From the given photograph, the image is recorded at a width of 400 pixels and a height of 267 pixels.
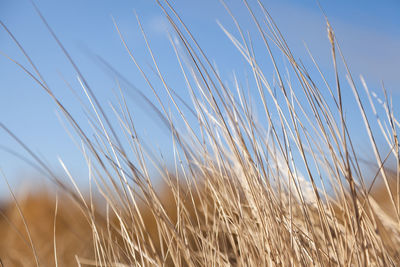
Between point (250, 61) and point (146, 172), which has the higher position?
point (250, 61)

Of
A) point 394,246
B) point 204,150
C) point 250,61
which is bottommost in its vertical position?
point 394,246

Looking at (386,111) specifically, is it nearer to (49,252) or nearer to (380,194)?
(49,252)

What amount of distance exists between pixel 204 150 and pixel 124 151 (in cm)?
21

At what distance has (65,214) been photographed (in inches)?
82.3

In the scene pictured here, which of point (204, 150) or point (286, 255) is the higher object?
point (204, 150)

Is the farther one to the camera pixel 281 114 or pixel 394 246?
pixel 394 246

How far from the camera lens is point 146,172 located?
0.77 metres

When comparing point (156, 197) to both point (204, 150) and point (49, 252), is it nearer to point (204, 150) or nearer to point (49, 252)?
point (204, 150)

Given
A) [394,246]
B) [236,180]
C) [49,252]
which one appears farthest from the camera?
[49,252]

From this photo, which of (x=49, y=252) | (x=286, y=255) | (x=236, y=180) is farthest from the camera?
(x=49, y=252)

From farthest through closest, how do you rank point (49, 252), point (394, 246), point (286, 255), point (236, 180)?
1. point (49, 252)
2. point (394, 246)
3. point (236, 180)
4. point (286, 255)

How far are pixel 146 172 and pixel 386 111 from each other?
48 cm

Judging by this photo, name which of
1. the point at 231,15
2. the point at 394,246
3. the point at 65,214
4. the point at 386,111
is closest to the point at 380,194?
the point at 394,246

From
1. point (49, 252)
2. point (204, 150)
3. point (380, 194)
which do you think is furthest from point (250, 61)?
point (380, 194)
